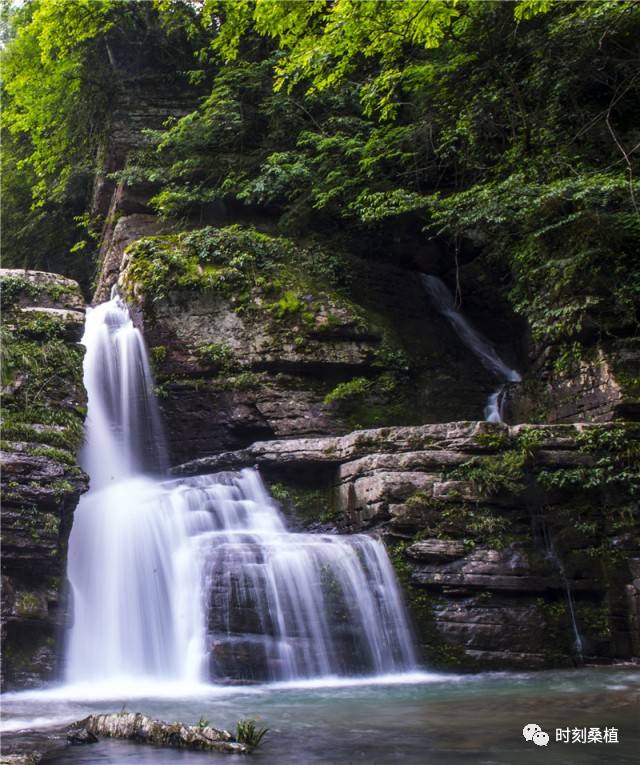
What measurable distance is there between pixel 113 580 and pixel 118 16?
560 inches

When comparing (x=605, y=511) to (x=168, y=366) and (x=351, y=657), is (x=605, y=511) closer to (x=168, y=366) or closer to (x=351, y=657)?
(x=351, y=657)

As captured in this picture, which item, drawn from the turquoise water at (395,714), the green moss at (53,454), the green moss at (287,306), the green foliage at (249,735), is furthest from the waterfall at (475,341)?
the green foliage at (249,735)

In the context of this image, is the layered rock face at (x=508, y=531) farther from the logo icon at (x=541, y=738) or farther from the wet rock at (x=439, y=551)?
the logo icon at (x=541, y=738)

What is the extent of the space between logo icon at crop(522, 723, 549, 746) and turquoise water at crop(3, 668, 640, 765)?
0.17 ft

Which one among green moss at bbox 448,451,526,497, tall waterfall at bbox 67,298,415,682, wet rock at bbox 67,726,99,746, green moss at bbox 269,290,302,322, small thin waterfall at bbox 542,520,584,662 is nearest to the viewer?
wet rock at bbox 67,726,99,746

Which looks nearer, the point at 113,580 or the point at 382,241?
the point at 113,580

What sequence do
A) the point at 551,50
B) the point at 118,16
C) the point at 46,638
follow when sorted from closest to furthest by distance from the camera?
the point at 46,638, the point at 551,50, the point at 118,16

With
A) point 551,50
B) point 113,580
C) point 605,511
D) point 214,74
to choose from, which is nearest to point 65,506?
point 113,580

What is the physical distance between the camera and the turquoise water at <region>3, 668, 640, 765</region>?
4.62m

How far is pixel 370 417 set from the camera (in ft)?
40.9

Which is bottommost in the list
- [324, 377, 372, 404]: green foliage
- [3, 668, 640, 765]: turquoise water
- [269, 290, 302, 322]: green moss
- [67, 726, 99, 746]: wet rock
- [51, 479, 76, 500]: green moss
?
[3, 668, 640, 765]: turquoise water

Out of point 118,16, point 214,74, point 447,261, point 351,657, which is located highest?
point 118,16

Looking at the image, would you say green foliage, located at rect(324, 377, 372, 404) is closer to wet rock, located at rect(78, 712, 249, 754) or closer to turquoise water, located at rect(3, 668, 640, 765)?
turquoise water, located at rect(3, 668, 640, 765)

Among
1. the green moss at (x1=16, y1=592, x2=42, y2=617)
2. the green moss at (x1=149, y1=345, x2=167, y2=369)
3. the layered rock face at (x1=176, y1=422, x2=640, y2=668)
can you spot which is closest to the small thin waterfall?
the layered rock face at (x1=176, y1=422, x2=640, y2=668)
